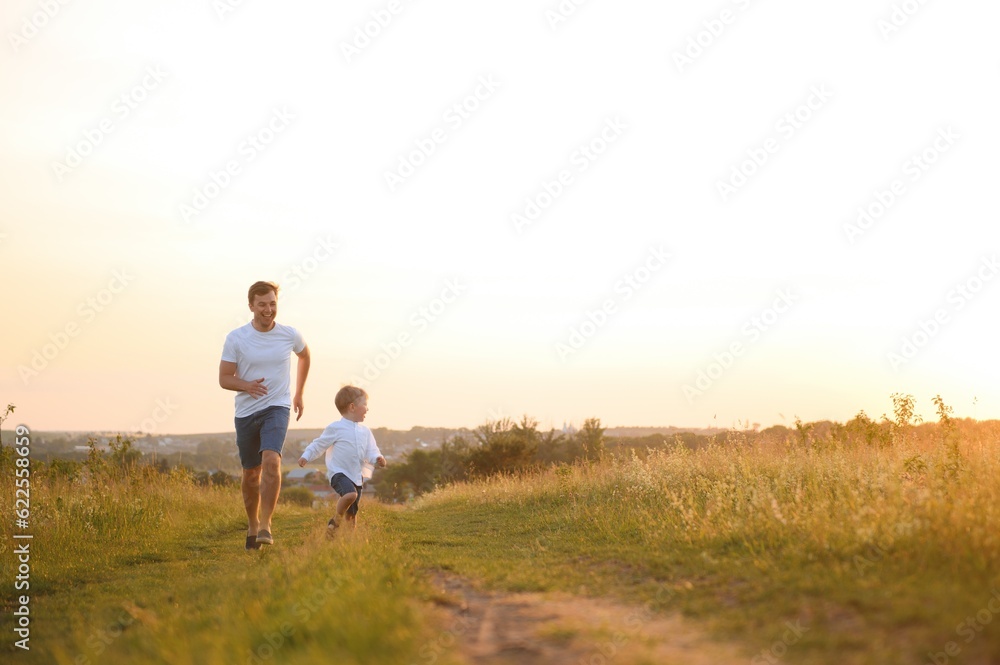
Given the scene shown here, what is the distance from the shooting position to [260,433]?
880 centimetres

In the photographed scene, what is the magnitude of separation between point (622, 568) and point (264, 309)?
4841 mm

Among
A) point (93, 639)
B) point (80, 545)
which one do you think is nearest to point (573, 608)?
point (93, 639)

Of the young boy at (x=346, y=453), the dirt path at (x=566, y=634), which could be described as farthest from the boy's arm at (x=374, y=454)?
the dirt path at (x=566, y=634)

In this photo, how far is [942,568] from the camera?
15.4 feet

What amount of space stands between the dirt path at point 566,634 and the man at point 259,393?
3857 mm

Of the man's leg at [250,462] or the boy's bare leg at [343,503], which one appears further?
the boy's bare leg at [343,503]

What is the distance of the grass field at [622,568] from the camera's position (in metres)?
4.02

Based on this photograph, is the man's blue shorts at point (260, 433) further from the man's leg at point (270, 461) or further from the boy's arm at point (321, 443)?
the boy's arm at point (321, 443)

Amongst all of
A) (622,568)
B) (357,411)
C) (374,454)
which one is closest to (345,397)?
(357,411)

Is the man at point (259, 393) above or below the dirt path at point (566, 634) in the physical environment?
above

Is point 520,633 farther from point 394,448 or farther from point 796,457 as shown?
point 394,448

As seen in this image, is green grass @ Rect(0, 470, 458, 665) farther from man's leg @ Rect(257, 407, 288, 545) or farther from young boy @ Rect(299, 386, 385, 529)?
young boy @ Rect(299, 386, 385, 529)

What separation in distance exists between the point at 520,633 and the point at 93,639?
2.74 metres

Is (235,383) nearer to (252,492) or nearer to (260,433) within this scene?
(260,433)
